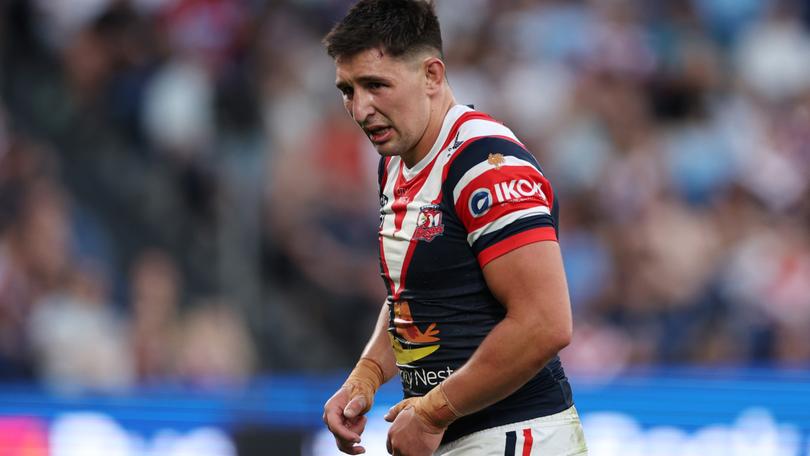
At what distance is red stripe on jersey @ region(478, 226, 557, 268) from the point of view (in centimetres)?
360

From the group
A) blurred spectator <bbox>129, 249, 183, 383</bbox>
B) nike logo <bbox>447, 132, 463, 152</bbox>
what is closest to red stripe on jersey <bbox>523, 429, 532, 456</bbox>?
nike logo <bbox>447, 132, 463, 152</bbox>

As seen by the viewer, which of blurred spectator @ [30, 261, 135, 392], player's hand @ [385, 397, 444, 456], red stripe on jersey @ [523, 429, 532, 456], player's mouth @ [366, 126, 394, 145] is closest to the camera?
player's hand @ [385, 397, 444, 456]

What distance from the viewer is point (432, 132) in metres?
3.93

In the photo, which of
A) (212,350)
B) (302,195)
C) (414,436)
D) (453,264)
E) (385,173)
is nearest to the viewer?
(414,436)

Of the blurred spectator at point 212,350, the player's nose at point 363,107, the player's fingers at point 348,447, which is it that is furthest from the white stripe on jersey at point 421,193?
the blurred spectator at point 212,350

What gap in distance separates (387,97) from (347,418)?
99cm

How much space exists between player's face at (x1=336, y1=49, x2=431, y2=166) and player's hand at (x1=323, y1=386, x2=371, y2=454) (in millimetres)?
781

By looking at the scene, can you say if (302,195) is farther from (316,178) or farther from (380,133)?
(380,133)

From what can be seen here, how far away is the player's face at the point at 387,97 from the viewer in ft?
12.6

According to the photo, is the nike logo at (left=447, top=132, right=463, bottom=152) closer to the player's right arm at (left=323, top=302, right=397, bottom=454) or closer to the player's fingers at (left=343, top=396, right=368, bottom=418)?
the player's right arm at (left=323, top=302, right=397, bottom=454)

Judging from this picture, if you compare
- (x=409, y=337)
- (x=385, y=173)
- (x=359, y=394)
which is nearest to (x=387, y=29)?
(x=385, y=173)

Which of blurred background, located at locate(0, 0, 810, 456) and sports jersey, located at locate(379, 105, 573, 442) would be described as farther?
blurred background, located at locate(0, 0, 810, 456)

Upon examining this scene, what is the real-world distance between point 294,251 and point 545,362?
23.6 ft

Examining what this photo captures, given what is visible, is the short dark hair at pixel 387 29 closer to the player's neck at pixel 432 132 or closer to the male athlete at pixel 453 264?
the male athlete at pixel 453 264
